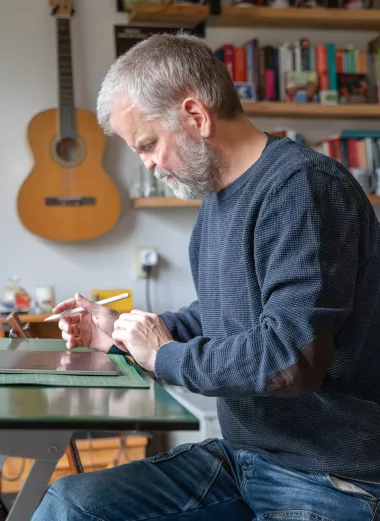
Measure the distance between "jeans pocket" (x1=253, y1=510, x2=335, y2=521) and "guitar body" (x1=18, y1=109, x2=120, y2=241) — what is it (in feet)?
7.59

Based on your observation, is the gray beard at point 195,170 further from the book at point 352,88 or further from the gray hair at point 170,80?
the book at point 352,88

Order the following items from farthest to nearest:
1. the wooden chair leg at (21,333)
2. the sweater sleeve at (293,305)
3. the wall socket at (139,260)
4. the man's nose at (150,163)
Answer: the wall socket at (139,260) → the wooden chair leg at (21,333) → the man's nose at (150,163) → the sweater sleeve at (293,305)

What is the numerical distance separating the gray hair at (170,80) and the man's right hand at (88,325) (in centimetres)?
43

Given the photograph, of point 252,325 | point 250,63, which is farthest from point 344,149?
point 252,325

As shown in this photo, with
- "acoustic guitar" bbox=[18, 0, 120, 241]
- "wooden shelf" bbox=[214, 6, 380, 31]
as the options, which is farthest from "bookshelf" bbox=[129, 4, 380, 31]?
"acoustic guitar" bbox=[18, 0, 120, 241]

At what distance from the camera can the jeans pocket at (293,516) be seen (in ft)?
3.91

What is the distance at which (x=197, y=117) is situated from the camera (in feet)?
4.61

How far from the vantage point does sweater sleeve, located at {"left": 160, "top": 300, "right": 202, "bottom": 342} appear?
5.37 ft

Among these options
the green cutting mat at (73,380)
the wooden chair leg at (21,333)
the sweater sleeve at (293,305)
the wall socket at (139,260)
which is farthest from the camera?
the wall socket at (139,260)

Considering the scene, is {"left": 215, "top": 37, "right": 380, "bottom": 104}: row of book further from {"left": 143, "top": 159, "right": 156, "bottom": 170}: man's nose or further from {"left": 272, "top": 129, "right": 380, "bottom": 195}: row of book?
{"left": 143, "top": 159, "right": 156, "bottom": 170}: man's nose

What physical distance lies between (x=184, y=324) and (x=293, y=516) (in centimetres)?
55

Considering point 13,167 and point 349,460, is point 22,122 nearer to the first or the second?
point 13,167

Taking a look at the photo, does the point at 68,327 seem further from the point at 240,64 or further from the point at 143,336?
the point at 240,64

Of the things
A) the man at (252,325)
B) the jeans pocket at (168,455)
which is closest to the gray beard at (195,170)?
the man at (252,325)
